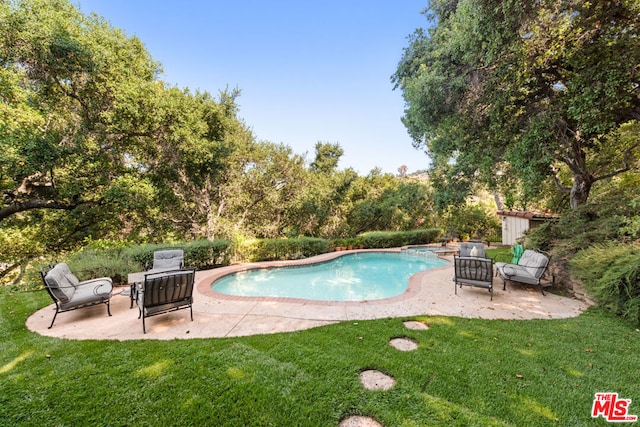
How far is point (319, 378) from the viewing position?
8.86 ft

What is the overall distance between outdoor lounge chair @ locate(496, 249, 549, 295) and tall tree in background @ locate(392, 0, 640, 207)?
240 cm

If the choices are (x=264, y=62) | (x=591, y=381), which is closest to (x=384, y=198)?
(x=264, y=62)

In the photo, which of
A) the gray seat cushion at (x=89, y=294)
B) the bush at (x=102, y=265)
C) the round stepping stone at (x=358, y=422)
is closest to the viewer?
the round stepping stone at (x=358, y=422)

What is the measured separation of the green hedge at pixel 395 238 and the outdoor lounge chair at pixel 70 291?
43.2 ft

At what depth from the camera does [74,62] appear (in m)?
8.80

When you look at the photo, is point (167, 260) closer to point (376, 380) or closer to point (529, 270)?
point (376, 380)

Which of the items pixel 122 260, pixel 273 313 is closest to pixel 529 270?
pixel 273 313

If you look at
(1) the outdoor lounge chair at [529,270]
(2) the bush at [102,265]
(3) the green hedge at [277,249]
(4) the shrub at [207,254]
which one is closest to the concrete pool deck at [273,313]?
(1) the outdoor lounge chair at [529,270]

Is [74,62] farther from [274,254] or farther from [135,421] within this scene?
[135,421]

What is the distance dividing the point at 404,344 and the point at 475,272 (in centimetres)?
352

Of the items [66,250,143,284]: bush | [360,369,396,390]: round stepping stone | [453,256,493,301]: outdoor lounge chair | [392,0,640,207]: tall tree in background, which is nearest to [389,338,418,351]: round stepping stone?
[360,369,396,390]: round stepping stone

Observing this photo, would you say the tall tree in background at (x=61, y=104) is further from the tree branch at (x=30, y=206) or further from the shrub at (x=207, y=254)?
the shrub at (x=207, y=254)

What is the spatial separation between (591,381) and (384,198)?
16.7 m

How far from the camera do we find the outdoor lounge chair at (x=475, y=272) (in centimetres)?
571
